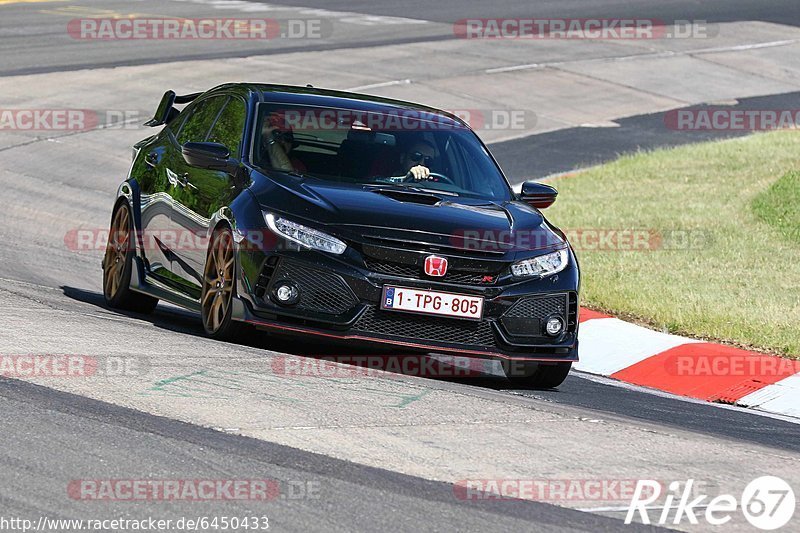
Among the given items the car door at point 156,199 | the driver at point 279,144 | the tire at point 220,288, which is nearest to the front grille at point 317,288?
the tire at point 220,288

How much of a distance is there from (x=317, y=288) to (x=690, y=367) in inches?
122

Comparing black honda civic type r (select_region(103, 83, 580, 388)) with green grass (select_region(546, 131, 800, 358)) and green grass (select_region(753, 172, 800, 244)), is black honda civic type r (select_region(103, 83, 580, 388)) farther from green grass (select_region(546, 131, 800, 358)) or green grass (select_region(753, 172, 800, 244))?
green grass (select_region(753, 172, 800, 244))

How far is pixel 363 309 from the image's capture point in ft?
26.6

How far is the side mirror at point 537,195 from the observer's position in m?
9.59

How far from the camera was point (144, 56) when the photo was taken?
25328 mm

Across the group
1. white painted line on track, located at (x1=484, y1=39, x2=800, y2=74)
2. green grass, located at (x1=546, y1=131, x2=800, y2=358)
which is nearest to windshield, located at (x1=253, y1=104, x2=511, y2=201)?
green grass, located at (x1=546, y1=131, x2=800, y2=358)

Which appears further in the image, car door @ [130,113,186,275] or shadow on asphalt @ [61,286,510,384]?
car door @ [130,113,186,275]

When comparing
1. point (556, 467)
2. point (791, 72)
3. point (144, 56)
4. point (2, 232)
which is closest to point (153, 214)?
point (2, 232)

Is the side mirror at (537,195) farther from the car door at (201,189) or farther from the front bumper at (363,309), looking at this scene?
the car door at (201,189)

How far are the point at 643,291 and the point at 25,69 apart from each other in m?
13.6

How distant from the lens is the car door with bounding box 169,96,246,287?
29.5 feet

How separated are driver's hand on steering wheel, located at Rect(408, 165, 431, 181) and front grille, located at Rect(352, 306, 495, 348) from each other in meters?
1.33

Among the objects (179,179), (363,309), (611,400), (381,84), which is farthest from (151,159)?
(381,84)

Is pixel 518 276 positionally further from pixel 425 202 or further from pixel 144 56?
pixel 144 56
